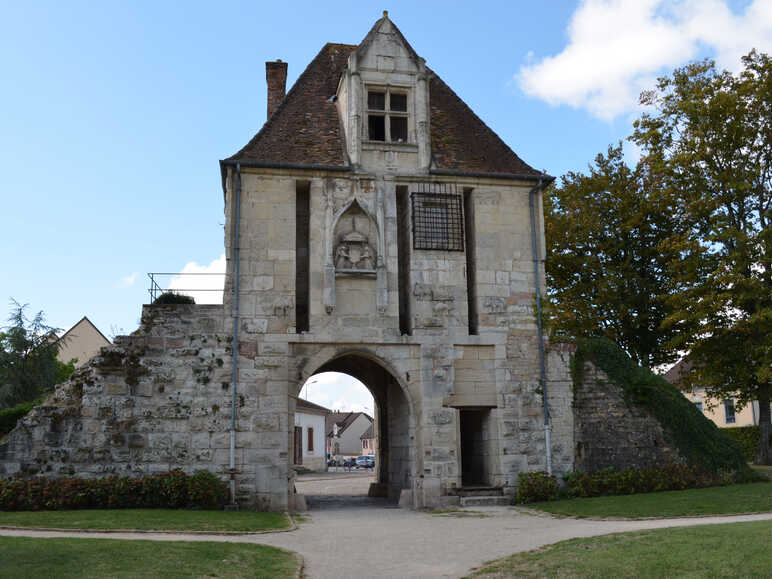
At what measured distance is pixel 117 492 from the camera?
14.1 metres

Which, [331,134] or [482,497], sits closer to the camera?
[482,497]

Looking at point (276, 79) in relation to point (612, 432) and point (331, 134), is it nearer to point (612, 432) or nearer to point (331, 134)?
point (331, 134)

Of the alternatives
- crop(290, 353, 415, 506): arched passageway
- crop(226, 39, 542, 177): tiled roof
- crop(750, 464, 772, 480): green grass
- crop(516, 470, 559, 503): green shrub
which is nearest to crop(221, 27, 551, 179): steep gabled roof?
crop(226, 39, 542, 177): tiled roof

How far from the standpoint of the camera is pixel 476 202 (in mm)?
17500

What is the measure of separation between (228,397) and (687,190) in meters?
15.3

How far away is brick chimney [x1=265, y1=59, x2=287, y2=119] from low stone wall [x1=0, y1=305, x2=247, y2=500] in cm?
833

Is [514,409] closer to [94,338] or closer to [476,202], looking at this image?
[476,202]

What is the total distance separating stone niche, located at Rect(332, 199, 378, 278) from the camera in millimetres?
16422

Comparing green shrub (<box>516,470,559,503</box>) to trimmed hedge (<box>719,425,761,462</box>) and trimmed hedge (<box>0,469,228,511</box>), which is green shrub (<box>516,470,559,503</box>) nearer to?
trimmed hedge (<box>0,469,228,511</box>)

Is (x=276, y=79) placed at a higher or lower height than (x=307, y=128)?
higher

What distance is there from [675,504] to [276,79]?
15.6m

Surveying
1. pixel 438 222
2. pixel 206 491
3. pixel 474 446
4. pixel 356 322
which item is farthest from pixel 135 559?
pixel 438 222

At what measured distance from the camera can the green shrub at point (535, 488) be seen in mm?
15797

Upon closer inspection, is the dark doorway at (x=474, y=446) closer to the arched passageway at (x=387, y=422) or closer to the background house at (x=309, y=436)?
the arched passageway at (x=387, y=422)
